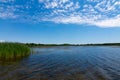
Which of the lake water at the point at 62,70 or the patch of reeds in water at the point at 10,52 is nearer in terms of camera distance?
the lake water at the point at 62,70

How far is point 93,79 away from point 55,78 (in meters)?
2.32

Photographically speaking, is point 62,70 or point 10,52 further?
point 10,52

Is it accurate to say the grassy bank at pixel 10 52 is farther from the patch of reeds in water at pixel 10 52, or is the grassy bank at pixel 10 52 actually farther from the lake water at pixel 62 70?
the lake water at pixel 62 70

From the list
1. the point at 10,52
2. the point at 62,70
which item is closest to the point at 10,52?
the point at 10,52

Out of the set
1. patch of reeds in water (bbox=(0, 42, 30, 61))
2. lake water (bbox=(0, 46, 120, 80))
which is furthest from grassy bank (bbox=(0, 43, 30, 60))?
lake water (bbox=(0, 46, 120, 80))

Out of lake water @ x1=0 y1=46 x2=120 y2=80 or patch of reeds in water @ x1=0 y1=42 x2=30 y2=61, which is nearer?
lake water @ x1=0 y1=46 x2=120 y2=80

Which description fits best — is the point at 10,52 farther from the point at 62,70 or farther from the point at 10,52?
the point at 62,70

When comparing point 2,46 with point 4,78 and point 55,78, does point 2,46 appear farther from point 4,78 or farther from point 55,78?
point 55,78

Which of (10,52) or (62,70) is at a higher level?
(10,52)

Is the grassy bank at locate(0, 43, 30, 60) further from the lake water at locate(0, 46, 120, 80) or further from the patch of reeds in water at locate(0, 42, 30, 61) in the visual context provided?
the lake water at locate(0, 46, 120, 80)

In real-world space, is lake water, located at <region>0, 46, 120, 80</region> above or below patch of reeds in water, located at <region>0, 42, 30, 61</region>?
below

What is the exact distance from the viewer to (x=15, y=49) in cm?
2083

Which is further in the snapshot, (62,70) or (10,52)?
(10,52)

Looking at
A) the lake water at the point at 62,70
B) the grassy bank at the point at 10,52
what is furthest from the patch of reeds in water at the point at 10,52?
the lake water at the point at 62,70
